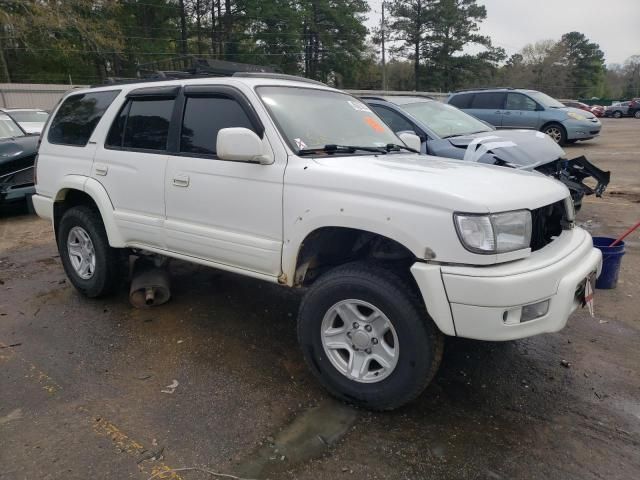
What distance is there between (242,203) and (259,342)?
46.1 inches

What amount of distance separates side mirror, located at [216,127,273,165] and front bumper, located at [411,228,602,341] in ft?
3.96

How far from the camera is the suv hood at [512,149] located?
587 centimetres

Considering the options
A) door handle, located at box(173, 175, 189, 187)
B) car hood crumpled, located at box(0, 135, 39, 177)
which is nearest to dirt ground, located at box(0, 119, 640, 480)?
door handle, located at box(173, 175, 189, 187)

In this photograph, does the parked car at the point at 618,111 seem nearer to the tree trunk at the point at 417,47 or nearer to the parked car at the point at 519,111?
the tree trunk at the point at 417,47

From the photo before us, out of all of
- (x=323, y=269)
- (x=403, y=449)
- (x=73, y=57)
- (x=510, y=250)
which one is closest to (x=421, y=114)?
(x=323, y=269)

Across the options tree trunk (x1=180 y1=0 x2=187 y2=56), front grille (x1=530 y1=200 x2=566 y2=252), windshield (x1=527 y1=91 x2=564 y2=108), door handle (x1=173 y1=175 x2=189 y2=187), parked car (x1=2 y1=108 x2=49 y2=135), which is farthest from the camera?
tree trunk (x1=180 y1=0 x2=187 y2=56)

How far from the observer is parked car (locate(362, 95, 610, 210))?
5828mm

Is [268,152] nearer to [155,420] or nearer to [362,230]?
[362,230]

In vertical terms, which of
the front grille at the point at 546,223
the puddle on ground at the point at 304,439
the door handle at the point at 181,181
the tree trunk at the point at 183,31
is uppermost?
the tree trunk at the point at 183,31

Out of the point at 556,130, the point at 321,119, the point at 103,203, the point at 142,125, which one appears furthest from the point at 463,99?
the point at 103,203

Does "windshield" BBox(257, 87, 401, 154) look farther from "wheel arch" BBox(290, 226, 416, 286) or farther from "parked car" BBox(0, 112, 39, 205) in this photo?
"parked car" BBox(0, 112, 39, 205)

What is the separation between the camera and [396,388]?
8.77ft

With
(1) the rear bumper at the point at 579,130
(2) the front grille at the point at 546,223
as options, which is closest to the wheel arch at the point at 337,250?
(2) the front grille at the point at 546,223

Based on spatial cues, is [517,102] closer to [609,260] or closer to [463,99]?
[463,99]
